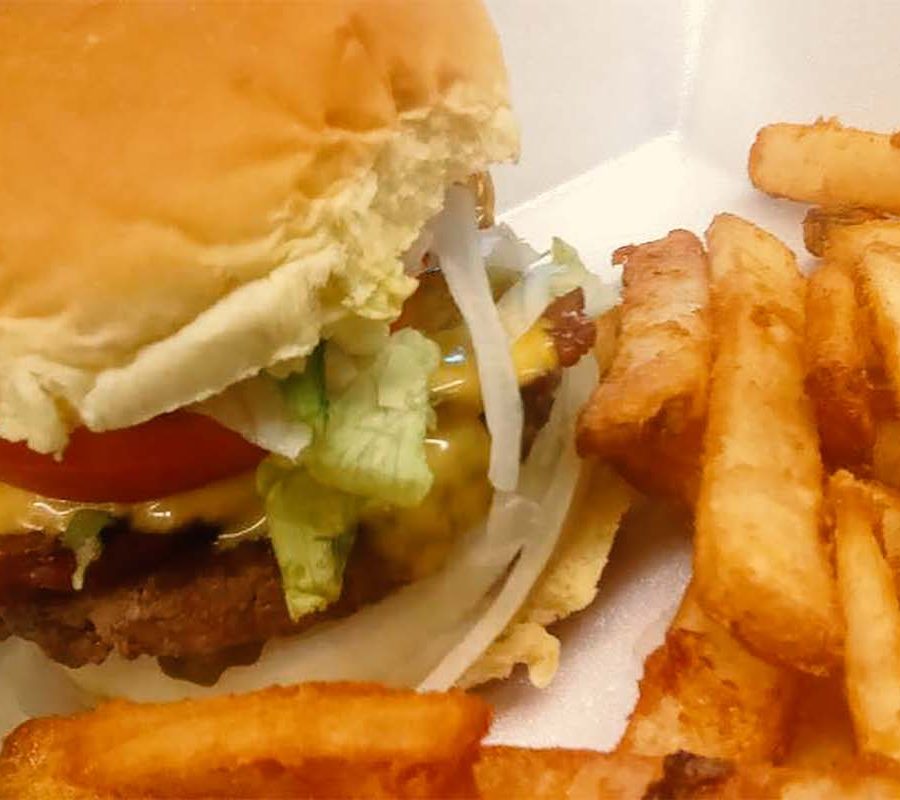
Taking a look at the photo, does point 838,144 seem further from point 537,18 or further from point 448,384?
point 537,18

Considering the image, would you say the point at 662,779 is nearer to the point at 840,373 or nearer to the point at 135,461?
the point at 840,373

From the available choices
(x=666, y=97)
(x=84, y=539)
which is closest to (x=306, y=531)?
(x=84, y=539)

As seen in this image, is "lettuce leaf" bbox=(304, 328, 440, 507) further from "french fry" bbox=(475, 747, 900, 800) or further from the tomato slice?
"french fry" bbox=(475, 747, 900, 800)

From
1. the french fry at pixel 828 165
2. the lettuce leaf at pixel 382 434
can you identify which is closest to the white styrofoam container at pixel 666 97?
the french fry at pixel 828 165

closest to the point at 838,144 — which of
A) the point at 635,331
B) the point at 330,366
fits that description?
the point at 635,331

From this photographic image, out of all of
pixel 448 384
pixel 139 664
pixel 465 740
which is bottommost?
pixel 139 664

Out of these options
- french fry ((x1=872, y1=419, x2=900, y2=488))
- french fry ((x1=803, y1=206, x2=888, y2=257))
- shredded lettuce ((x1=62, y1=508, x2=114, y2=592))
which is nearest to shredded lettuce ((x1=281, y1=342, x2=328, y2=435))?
shredded lettuce ((x1=62, y1=508, x2=114, y2=592))

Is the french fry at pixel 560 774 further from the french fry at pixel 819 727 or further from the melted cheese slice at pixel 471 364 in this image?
the melted cheese slice at pixel 471 364
